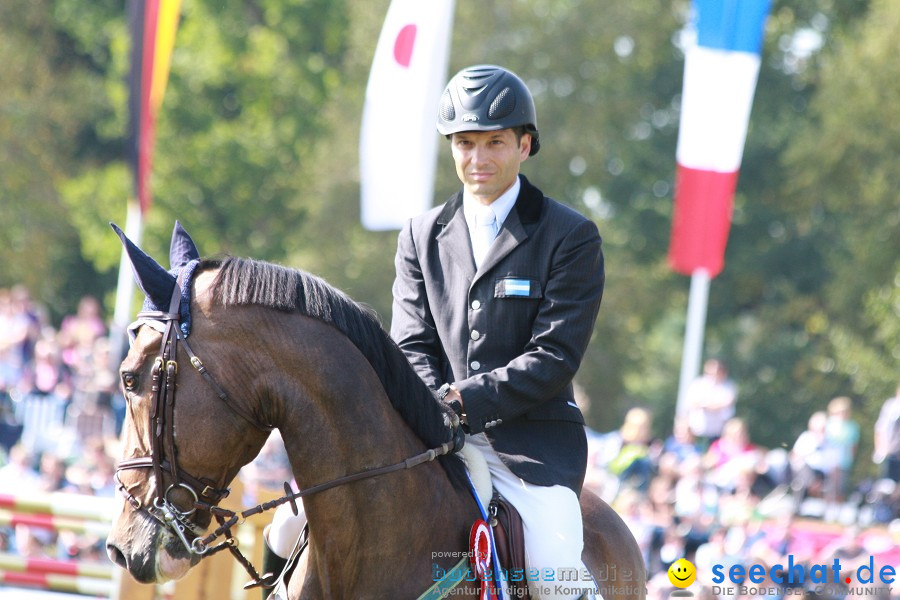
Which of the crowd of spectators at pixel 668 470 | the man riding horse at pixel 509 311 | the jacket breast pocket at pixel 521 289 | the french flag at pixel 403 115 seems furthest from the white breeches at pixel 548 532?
the french flag at pixel 403 115

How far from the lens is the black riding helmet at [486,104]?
4.22 metres

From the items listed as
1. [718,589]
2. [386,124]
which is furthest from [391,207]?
[718,589]

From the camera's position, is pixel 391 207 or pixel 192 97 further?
pixel 192 97

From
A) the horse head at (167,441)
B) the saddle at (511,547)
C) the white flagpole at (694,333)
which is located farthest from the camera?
the white flagpole at (694,333)

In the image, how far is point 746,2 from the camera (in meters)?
13.5

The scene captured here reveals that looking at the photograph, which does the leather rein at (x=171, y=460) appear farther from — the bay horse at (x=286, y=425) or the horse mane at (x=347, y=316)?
the horse mane at (x=347, y=316)

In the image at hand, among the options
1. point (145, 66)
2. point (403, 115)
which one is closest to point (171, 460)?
point (403, 115)

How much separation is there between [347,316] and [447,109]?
0.99 metres

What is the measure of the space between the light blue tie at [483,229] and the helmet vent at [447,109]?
350 millimetres

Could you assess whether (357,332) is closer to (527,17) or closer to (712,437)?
(712,437)

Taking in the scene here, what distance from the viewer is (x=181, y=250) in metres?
3.77

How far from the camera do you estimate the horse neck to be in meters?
3.65

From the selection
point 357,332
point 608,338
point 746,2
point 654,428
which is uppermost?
point 746,2

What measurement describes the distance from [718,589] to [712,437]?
546 cm
